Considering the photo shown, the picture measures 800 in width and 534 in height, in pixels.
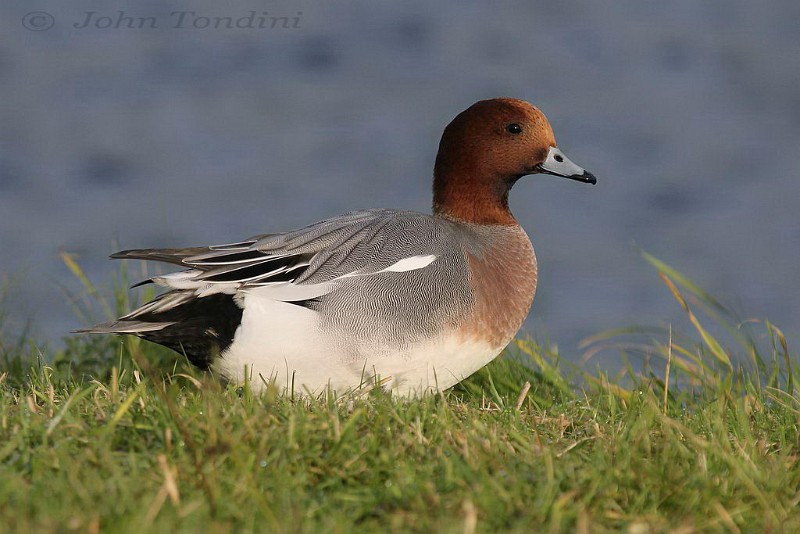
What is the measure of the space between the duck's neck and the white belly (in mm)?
824

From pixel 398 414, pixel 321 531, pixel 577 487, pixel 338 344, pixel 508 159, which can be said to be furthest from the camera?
pixel 508 159

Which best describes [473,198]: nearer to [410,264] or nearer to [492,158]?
[492,158]

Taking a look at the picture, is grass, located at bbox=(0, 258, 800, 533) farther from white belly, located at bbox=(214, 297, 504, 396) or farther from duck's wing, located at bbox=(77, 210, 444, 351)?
duck's wing, located at bbox=(77, 210, 444, 351)

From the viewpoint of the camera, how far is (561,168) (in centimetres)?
468

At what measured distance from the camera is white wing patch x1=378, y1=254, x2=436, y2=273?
398cm

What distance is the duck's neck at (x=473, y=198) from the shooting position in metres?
4.63

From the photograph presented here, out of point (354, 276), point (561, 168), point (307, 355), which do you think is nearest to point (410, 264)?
point (354, 276)

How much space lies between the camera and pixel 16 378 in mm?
4438

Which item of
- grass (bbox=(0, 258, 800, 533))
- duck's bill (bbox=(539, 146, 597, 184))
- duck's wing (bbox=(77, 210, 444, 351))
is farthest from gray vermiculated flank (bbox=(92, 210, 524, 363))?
duck's bill (bbox=(539, 146, 597, 184))

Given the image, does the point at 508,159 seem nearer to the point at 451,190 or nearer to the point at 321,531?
the point at 451,190

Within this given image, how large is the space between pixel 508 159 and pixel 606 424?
1.60 m

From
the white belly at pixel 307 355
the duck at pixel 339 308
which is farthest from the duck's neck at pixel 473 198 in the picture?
the white belly at pixel 307 355

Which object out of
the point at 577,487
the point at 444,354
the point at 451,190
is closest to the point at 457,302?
the point at 444,354

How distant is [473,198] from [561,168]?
1.26 ft
